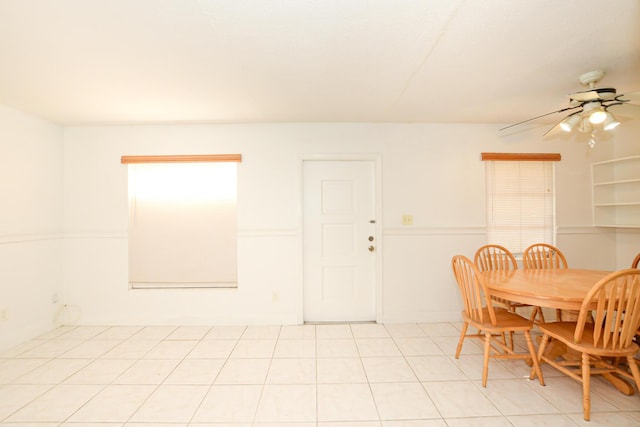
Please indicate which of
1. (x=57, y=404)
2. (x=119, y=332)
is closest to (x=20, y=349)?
(x=119, y=332)

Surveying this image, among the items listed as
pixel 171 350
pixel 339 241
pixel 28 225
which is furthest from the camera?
pixel 339 241

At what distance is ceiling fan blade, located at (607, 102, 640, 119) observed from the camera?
6.84 ft

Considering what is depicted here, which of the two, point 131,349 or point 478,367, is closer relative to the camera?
point 478,367

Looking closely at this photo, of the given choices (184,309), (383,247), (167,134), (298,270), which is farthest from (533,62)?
(184,309)

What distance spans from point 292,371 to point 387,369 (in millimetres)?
776

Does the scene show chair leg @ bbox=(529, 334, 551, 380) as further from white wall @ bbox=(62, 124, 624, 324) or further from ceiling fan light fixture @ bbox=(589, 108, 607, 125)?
ceiling fan light fixture @ bbox=(589, 108, 607, 125)

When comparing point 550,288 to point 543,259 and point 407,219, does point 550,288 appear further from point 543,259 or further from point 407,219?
point 407,219

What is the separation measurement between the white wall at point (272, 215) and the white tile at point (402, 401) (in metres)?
1.35

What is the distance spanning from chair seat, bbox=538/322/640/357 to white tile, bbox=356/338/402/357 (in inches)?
47.2

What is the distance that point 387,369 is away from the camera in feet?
8.09

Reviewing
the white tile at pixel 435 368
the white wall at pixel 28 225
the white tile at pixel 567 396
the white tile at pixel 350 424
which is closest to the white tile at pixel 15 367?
the white wall at pixel 28 225

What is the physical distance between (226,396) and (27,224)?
9.21 feet

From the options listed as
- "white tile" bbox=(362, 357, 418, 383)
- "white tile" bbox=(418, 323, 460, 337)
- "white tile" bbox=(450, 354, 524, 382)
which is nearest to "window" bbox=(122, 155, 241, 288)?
"white tile" bbox=(362, 357, 418, 383)

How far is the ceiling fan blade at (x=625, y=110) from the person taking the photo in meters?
2.08
